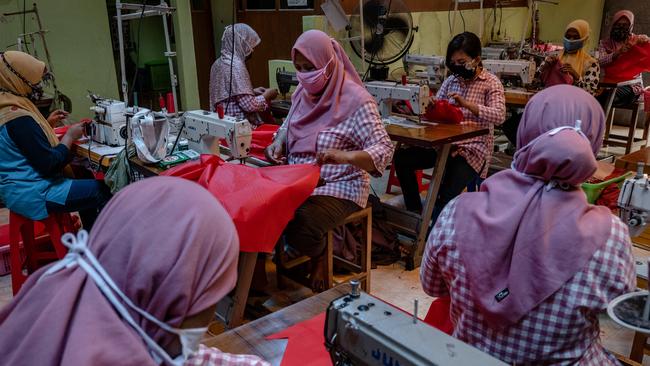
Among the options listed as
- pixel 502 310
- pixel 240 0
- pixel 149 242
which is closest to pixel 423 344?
pixel 502 310

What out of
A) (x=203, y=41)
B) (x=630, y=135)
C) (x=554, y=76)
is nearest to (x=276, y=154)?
(x=554, y=76)

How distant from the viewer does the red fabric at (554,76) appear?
4.64 m

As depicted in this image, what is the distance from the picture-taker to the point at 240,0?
21.4ft

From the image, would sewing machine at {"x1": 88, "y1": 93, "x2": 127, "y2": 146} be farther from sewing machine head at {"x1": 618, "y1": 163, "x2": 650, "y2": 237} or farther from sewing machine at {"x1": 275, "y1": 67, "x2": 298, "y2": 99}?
sewing machine head at {"x1": 618, "y1": 163, "x2": 650, "y2": 237}

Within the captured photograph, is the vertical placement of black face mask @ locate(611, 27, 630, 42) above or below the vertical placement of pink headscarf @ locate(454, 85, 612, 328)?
above

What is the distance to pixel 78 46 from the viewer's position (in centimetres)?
525

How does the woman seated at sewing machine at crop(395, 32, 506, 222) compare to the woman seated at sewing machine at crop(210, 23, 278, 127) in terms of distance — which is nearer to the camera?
the woman seated at sewing machine at crop(395, 32, 506, 222)

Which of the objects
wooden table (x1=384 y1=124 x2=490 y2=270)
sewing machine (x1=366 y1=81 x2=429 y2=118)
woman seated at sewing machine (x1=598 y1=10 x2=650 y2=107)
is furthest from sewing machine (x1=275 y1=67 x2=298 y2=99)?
woman seated at sewing machine (x1=598 y1=10 x2=650 y2=107)

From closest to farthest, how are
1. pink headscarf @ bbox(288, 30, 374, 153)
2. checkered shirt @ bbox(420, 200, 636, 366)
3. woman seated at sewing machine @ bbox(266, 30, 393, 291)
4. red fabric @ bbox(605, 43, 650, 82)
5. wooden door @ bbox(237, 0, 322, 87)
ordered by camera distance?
checkered shirt @ bbox(420, 200, 636, 366) → woman seated at sewing machine @ bbox(266, 30, 393, 291) → pink headscarf @ bbox(288, 30, 374, 153) → red fabric @ bbox(605, 43, 650, 82) → wooden door @ bbox(237, 0, 322, 87)

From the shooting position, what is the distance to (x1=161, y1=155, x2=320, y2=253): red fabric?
2064mm

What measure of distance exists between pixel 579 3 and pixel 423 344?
7.77 meters

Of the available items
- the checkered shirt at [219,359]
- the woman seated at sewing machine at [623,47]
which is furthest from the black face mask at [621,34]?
the checkered shirt at [219,359]

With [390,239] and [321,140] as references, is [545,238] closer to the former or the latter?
[321,140]

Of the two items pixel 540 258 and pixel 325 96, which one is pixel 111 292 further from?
pixel 325 96
